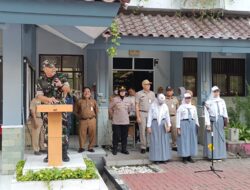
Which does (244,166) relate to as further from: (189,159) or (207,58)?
(207,58)

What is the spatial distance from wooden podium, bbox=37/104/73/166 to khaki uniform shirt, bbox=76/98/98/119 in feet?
12.1

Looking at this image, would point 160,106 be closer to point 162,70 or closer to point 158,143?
point 158,143

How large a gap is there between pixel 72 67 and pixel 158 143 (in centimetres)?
537

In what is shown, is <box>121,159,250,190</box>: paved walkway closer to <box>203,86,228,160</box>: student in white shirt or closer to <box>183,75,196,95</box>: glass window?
<box>203,86,228,160</box>: student in white shirt

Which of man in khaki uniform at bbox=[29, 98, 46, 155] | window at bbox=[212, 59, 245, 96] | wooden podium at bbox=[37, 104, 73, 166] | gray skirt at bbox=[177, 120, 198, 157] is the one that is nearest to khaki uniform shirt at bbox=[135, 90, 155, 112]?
gray skirt at bbox=[177, 120, 198, 157]

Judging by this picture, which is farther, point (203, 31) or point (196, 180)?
point (203, 31)

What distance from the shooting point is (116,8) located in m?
6.59

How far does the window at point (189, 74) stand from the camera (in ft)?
50.5

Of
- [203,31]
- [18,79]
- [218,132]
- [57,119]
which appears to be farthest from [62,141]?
[203,31]

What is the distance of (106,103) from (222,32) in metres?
4.01

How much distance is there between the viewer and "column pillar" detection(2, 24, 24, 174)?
29.2ft

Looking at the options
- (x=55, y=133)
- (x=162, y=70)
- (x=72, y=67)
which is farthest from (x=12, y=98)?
(x=162, y=70)

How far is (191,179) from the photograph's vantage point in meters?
8.97

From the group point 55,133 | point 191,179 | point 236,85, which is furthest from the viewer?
Result: point 236,85
